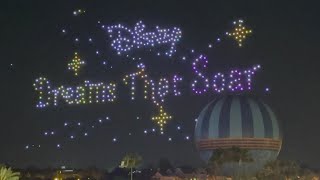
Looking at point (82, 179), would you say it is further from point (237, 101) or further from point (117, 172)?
point (237, 101)

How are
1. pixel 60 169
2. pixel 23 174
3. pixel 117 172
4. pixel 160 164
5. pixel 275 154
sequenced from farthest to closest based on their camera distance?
pixel 160 164, pixel 60 169, pixel 117 172, pixel 23 174, pixel 275 154

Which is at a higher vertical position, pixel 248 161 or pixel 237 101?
pixel 237 101

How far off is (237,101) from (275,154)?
7.85m

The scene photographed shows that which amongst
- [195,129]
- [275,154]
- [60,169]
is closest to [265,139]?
[275,154]

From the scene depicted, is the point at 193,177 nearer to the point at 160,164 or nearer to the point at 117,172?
the point at 117,172

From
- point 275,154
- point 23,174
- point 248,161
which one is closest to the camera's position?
point 248,161

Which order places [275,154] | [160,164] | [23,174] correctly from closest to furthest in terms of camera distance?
[275,154] → [23,174] → [160,164]

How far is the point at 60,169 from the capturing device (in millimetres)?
101000

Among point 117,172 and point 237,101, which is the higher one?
point 237,101

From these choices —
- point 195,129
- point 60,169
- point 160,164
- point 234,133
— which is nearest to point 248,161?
point 234,133

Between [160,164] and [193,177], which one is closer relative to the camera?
[193,177]

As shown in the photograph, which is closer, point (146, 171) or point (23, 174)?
point (23, 174)

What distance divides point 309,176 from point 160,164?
38.3m

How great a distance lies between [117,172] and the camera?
94.9 m
